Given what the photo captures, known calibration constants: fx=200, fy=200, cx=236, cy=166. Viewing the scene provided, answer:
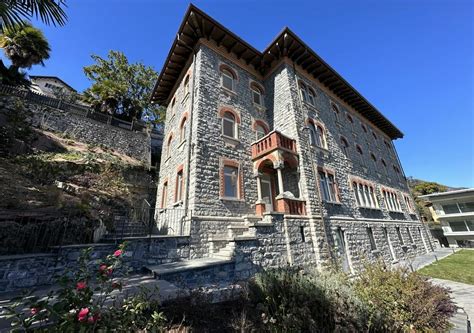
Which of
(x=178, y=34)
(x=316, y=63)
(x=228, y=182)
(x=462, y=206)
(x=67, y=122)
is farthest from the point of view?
(x=462, y=206)

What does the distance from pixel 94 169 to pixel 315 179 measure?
14.4 m

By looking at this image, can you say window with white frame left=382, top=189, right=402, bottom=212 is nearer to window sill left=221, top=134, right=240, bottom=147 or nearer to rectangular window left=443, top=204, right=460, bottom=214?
rectangular window left=443, top=204, right=460, bottom=214

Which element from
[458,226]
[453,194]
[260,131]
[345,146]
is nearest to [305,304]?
[260,131]

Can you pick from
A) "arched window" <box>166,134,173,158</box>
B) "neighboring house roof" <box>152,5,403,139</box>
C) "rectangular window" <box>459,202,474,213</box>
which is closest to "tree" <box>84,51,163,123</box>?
"neighboring house roof" <box>152,5,403,139</box>

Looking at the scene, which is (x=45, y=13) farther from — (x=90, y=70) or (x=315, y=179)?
(x=90, y=70)

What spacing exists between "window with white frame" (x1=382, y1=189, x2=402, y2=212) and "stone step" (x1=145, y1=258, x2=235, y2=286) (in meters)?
17.1

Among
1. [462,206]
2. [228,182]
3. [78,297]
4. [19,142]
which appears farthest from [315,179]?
[462,206]

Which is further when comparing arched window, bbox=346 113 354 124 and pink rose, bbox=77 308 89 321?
arched window, bbox=346 113 354 124

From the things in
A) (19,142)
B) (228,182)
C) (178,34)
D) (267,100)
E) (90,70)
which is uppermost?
(90,70)

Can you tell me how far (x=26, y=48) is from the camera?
19062 mm

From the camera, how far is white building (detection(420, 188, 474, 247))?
2350cm

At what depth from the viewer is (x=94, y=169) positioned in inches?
542

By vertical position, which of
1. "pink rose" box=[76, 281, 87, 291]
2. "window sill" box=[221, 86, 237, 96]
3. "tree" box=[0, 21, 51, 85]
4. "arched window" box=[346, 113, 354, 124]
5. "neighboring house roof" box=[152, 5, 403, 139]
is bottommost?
"pink rose" box=[76, 281, 87, 291]

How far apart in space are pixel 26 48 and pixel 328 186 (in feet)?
96.3
